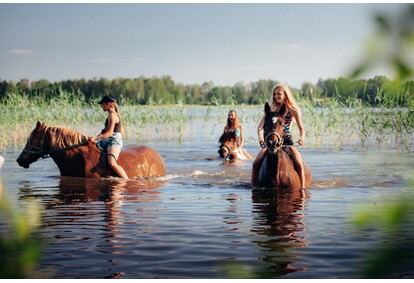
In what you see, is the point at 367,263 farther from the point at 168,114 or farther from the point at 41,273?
the point at 168,114

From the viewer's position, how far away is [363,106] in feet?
63.8

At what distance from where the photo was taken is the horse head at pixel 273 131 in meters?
7.70

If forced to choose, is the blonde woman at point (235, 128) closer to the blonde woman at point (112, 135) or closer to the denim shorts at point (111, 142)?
the blonde woman at point (112, 135)

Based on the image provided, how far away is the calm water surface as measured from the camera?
4.28 m

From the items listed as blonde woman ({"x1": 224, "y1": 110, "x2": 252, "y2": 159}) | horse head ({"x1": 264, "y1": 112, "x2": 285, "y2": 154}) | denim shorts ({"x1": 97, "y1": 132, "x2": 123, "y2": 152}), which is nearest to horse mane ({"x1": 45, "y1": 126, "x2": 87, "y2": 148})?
denim shorts ({"x1": 97, "y1": 132, "x2": 123, "y2": 152})

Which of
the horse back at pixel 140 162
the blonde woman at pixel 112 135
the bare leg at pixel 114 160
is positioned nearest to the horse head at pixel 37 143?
the blonde woman at pixel 112 135

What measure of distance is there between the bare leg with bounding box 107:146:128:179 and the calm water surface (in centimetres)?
19

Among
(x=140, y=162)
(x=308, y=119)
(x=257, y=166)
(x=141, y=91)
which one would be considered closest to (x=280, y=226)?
(x=257, y=166)

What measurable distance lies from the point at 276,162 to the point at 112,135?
3278 millimetres

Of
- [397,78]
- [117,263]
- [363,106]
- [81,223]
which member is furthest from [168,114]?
[397,78]

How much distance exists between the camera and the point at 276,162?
8.25 meters

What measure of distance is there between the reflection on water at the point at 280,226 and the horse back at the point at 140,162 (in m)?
2.82

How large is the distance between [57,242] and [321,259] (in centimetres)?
248

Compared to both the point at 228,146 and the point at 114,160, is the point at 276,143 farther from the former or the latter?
the point at 228,146
